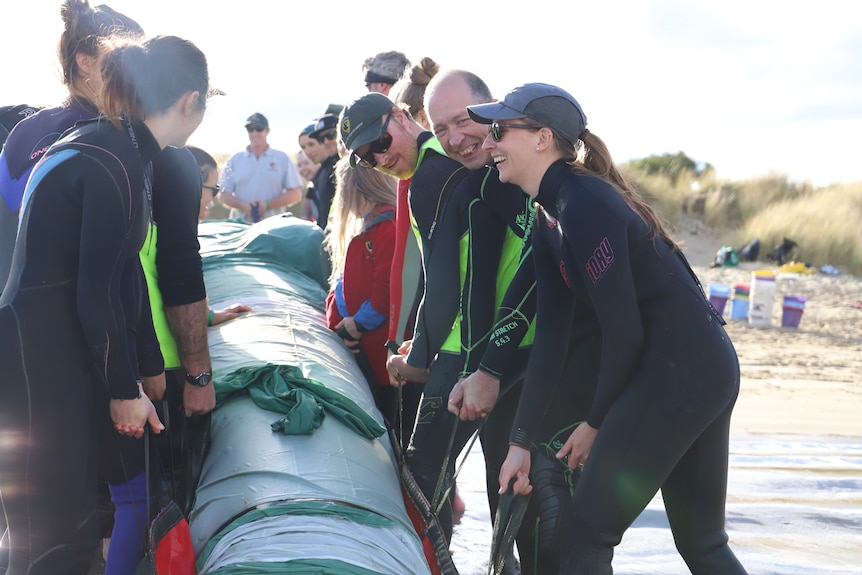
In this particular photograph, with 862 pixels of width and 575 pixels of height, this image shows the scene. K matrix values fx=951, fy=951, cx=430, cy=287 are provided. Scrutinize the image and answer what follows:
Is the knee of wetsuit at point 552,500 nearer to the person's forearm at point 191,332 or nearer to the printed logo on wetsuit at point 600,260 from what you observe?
the printed logo on wetsuit at point 600,260

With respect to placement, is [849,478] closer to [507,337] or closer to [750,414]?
[750,414]

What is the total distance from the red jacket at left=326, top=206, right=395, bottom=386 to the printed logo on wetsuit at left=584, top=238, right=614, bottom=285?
1.53 meters

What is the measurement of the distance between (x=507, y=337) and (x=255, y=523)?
0.94 m

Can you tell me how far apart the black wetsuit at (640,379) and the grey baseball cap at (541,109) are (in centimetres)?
11

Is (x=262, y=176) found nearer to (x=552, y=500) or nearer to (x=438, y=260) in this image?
(x=438, y=260)

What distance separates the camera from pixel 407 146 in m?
3.22

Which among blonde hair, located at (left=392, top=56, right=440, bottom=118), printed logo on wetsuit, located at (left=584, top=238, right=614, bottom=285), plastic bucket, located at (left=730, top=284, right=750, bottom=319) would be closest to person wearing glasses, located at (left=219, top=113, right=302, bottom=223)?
blonde hair, located at (left=392, top=56, right=440, bottom=118)

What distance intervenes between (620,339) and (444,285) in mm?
824

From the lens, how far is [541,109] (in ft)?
8.40

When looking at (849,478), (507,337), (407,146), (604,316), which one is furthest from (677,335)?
(849,478)

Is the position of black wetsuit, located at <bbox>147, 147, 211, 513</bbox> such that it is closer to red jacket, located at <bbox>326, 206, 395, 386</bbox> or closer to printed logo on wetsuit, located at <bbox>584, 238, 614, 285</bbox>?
red jacket, located at <bbox>326, 206, 395, 386</bbox>

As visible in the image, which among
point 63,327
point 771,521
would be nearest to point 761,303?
point 771,521

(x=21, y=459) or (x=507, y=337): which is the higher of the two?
(x=507, y=337)

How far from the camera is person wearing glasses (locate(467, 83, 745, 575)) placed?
2449mm
